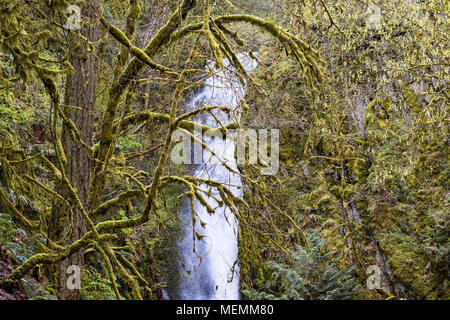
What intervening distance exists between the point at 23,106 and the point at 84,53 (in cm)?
215

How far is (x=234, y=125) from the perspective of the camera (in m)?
5.18

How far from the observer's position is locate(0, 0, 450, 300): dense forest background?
405cm

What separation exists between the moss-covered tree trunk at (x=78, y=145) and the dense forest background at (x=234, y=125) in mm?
23

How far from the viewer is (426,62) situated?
7273 millimetres

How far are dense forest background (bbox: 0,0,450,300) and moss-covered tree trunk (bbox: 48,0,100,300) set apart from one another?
0.08ft

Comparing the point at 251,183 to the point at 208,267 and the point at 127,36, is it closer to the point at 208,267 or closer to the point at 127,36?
the point at 127,36

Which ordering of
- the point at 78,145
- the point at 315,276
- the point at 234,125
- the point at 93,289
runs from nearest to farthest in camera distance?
the point at 78,145
the point at 234,125
the point at 93,289
the point at 315,276

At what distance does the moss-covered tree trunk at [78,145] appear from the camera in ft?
15.6

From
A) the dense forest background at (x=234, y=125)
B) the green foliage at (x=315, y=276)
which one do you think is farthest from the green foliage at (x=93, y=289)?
the green foliage at (x=315, y=276)

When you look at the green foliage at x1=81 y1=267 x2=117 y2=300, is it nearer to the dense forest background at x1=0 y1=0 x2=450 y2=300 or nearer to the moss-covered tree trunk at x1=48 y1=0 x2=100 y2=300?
the dense forest background at x1=0 y1=0 x2=450 y2=300

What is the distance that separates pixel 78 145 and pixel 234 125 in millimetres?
1942

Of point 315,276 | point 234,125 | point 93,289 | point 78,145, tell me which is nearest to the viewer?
point 78,145

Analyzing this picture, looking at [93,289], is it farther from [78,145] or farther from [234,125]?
[234,125]

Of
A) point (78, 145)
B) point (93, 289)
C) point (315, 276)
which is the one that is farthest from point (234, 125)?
point (315, 276)
